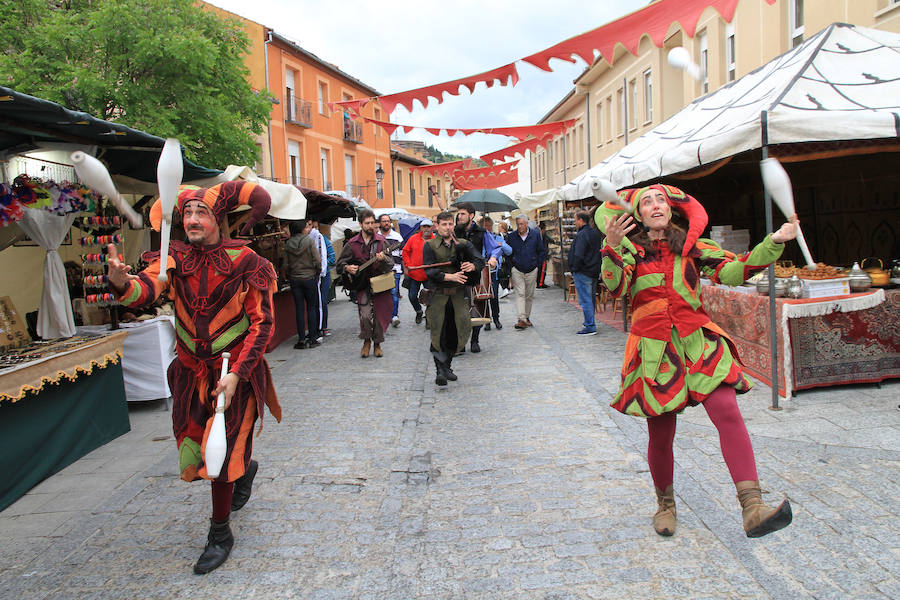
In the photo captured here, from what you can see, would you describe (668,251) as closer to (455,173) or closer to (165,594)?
(165,594)

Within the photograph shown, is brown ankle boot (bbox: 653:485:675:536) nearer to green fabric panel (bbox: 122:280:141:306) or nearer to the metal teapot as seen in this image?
green fabric panel (bbox: 122:280:141:306)

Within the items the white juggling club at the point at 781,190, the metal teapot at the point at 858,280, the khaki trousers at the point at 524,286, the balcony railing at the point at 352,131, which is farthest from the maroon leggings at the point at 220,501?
the balcony railing at the point at 352,131

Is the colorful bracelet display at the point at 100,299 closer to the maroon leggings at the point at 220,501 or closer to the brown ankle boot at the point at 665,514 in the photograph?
the maroon leggings at the point at 220,501

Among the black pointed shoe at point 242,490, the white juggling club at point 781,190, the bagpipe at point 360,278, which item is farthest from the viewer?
the bagpipe at point 360,278

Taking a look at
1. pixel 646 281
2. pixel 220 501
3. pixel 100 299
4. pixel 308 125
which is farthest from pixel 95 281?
pixel 308 125

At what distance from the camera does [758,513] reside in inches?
106

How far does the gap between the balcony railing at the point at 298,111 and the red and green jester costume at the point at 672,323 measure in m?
25.1

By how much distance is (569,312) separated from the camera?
41.5ft

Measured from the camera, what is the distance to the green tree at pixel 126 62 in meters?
13.2

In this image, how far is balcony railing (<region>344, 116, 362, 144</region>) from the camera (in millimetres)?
31556

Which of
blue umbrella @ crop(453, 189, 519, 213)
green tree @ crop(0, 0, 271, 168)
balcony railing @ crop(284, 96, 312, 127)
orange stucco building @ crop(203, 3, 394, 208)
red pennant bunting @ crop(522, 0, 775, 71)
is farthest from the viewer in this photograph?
balcony railing @ crop(284, 96, 312, 127)

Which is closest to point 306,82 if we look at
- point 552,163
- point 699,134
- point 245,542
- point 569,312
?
point 552,163

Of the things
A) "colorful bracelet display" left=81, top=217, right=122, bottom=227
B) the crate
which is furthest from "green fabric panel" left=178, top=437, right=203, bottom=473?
the crate

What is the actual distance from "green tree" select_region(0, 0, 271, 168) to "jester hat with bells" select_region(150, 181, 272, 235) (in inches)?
427
